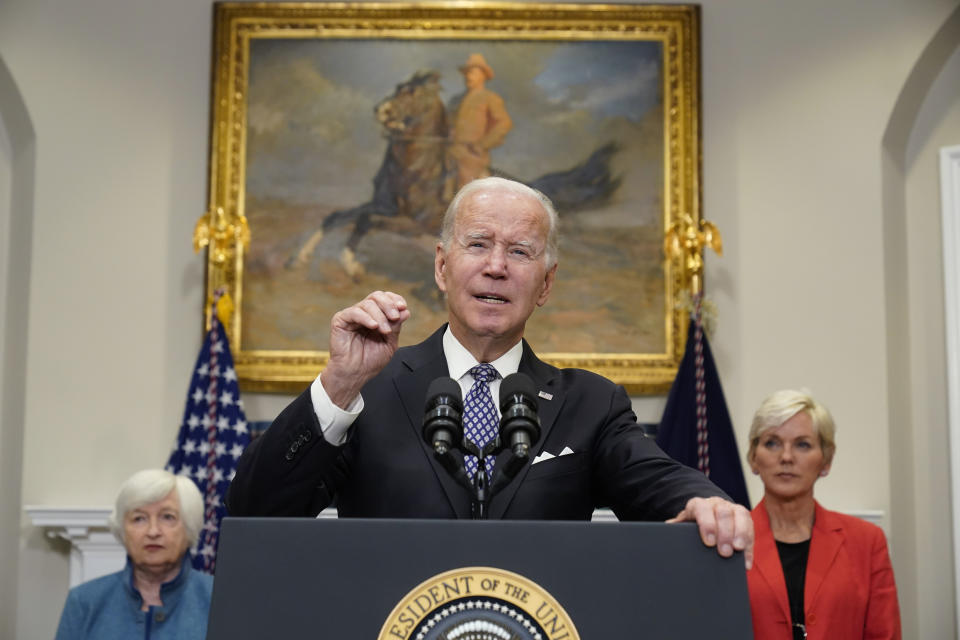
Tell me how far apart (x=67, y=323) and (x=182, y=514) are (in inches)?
89.0

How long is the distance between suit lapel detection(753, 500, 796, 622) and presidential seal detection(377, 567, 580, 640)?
265cm

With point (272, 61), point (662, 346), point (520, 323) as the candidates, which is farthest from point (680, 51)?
point (520, 323)

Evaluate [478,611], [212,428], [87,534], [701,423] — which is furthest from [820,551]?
[87,534]

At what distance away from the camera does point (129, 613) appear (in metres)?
4.79

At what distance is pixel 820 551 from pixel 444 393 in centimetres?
293

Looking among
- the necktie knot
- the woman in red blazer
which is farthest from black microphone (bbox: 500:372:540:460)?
the woman in red blazer

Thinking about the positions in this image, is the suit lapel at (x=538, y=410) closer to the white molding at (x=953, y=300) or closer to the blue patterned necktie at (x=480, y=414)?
the blue patterned necktie at (x=480, y=414)

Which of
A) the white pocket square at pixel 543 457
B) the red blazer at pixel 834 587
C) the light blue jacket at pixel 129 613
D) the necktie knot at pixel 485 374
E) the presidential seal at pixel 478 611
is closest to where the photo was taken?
the presidential seal at pixel 478 611

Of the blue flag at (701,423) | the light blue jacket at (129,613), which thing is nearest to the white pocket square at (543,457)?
the light blue jacket at (129,613)

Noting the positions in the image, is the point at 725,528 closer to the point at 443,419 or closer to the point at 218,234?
the point at 443,419

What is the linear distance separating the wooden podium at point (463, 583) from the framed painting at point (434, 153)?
5071mm

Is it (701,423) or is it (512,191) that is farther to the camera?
(701,423)

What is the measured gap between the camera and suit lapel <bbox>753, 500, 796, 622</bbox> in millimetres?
4203

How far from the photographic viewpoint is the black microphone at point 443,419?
1882 millimetres
